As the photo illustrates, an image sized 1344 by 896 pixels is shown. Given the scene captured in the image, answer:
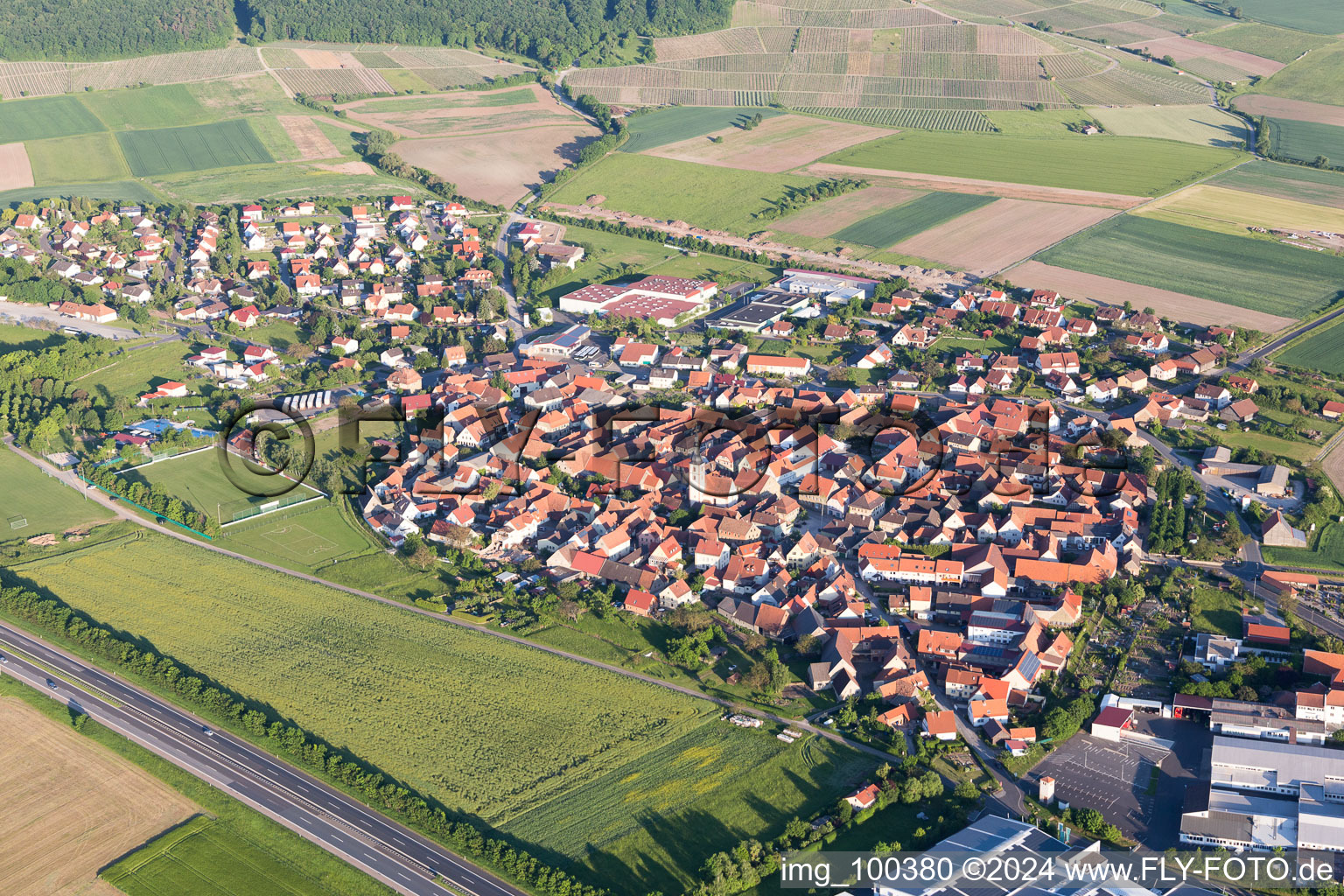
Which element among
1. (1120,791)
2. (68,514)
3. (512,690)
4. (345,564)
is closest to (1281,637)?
(1120,791)

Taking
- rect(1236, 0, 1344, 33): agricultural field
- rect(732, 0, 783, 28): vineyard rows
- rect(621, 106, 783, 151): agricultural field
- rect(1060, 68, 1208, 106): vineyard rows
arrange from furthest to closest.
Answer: rect(1236, 0, 1344, 33): agricultural field < rect(732, 0, 783, 28): vineyard rows < rect(1060, 68, 1208, 106): vineyard rows < rect(621, 106, 783, 151): agricultural field

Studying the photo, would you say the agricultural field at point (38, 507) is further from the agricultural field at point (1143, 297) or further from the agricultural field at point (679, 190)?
the agricultural field at point (1143, 297)

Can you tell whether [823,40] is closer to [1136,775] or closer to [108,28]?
[108,28]

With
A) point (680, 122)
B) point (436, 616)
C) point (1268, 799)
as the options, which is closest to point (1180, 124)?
point (680, 122)

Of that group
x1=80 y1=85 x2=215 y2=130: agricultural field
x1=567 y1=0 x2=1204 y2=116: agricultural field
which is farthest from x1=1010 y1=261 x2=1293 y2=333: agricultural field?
x1=80 y1=85 x2=215 y2=130: agricultural field

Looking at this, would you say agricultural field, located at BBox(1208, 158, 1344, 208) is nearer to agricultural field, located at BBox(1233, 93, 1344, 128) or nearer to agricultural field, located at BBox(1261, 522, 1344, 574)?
agricultural field, located at BBox(1233, 93, 1344, 128)

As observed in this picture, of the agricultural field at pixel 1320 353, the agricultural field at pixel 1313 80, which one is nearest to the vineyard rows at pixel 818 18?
the agricultural field at pixel 1313 80
